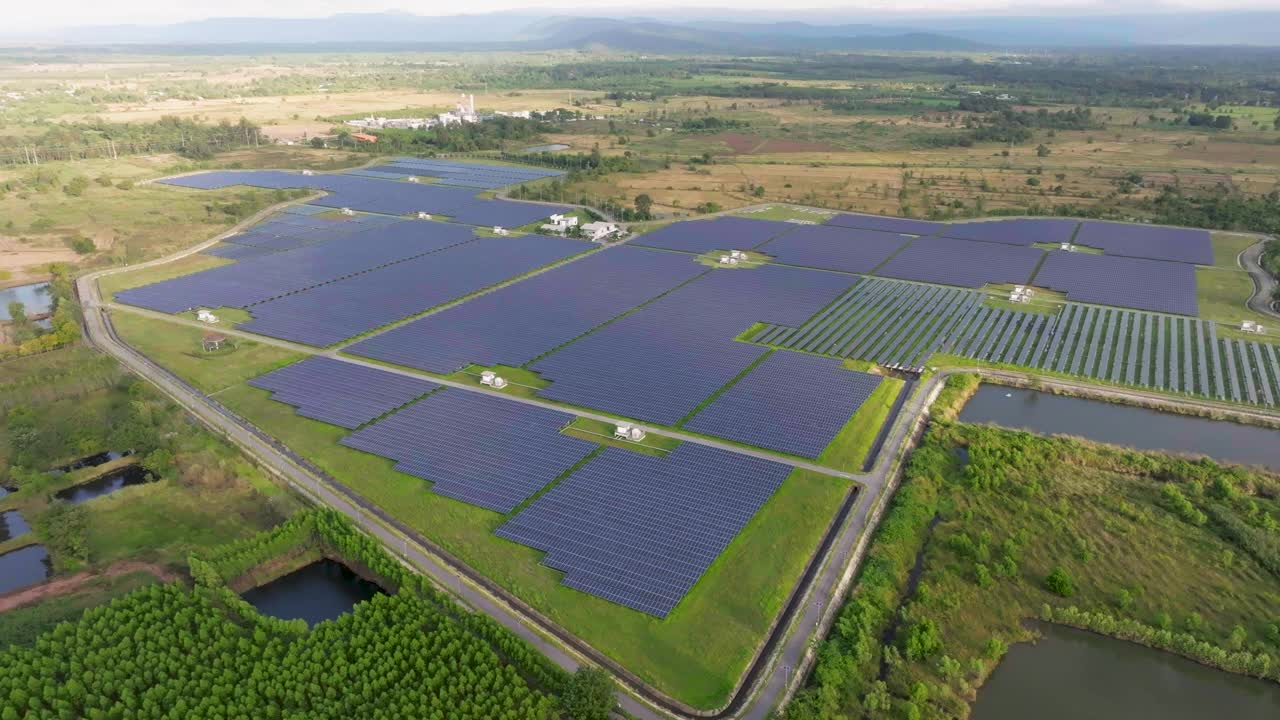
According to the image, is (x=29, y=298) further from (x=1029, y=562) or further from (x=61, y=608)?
(x=1029, y=562)

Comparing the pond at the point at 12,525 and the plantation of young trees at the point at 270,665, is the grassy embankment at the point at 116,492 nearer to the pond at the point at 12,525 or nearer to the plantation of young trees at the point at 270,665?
the pond at the point at 12,525

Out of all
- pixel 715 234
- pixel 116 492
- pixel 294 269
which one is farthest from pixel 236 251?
pixel 715 234

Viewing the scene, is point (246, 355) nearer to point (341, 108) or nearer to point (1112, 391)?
point (1112, 391)

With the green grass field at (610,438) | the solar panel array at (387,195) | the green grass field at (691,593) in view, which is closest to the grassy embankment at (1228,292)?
the green grass field at (691,593)

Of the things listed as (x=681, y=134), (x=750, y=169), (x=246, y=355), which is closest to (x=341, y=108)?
(x=681, y=134)

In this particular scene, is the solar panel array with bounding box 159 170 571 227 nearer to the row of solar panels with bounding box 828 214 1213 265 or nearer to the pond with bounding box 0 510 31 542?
the row of solar panels with bounding box 828 214 1213 265
